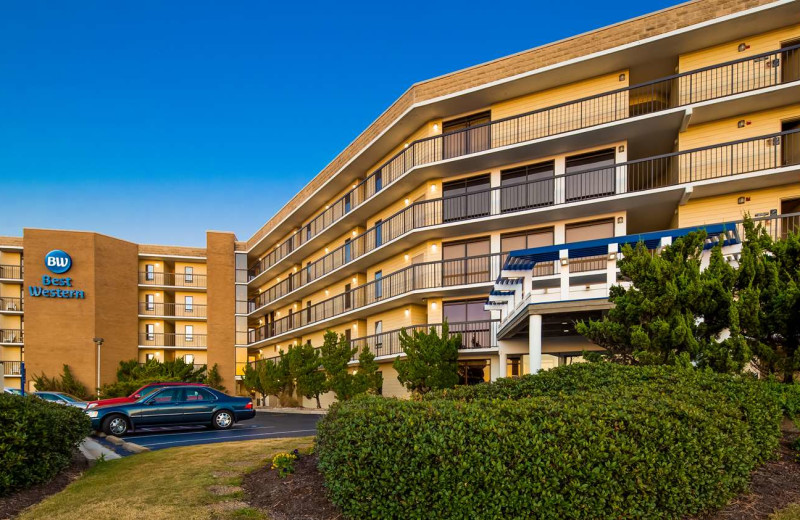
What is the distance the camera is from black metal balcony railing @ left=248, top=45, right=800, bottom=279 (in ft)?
65.7

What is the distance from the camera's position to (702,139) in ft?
70.6

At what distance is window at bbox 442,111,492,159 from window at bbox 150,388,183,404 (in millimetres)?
15366

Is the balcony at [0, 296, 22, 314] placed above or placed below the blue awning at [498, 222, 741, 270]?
below

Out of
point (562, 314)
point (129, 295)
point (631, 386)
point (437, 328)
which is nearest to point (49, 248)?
point (129, 295)

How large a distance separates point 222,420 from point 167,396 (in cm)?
194

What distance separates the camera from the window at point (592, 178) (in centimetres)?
2289

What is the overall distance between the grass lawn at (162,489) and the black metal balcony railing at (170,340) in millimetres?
40345

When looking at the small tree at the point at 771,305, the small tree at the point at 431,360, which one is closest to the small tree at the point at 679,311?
the small tree at the point at 771,305

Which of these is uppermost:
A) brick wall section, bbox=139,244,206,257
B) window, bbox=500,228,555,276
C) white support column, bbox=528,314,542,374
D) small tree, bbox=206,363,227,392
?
brick wall section, bbox=139,244,206,257

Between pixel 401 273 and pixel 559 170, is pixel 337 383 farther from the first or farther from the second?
pixel 559 170

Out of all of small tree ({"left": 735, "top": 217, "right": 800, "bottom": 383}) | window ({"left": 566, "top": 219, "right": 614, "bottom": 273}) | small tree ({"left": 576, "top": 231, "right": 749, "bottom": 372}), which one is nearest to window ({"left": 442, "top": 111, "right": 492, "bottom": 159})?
window ({"left": 566, "top": 219, "right": 614, "bottom": 273})

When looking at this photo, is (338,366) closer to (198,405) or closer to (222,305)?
(198,405)

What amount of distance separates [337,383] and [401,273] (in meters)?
6.64

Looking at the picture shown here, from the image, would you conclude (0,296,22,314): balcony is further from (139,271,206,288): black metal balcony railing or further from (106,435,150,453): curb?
(106,435,150,453): curb
